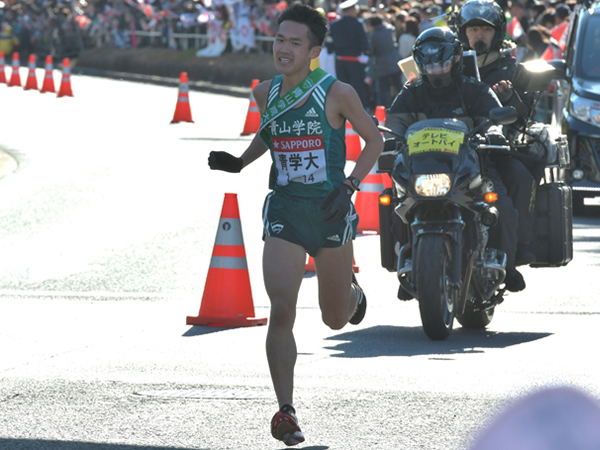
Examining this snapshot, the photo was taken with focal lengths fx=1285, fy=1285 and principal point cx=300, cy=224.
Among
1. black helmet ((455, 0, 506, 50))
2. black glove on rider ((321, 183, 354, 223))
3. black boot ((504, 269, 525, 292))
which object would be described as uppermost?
black helmet ((455, 0, 506, 50))

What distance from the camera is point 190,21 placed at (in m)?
39.4

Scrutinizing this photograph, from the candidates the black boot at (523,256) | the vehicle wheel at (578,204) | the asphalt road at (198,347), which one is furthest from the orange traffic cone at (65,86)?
the black boot at (523,256)

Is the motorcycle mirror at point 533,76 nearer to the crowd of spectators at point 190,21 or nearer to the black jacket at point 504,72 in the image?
the black jacket at point 504,72

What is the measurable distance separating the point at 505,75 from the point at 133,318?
2931 mm

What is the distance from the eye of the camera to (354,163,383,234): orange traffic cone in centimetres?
1223

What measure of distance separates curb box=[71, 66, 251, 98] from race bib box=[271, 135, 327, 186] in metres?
28.2

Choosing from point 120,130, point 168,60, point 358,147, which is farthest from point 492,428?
point 168,60

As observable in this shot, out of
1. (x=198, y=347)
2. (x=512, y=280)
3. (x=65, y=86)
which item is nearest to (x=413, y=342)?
(x=512, y=280)

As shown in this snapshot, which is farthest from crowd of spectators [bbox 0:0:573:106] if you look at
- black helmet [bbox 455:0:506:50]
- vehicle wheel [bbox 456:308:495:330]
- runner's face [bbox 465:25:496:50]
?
vehicle wheel [bbox 456:308:495:330]

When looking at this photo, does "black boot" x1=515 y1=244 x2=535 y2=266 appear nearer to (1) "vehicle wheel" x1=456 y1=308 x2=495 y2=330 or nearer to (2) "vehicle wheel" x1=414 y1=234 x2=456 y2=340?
(1) "vehicle wheel" x1=456 y1=308 x2=495 y2=330

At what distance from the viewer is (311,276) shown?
1026 centimetres

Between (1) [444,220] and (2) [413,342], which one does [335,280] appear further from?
(2) [413,342]

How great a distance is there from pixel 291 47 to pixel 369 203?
6824mm

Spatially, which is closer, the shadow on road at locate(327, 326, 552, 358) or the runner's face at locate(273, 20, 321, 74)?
the runner's face at locate(273, 20, 321, 74)
